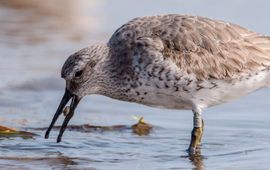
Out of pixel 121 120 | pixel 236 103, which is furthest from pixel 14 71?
pixel 236 103

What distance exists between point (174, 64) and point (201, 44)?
49 cm

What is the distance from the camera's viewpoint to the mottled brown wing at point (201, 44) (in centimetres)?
1121

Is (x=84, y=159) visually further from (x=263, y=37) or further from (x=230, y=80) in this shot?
(x=263, y=37)

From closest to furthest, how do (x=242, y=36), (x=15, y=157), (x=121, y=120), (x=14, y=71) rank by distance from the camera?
(x=15, y=157)
(x=242, y=36)
(x=121, y=120)
(x=14, y=71)

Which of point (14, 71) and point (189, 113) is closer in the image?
point (189, 113)

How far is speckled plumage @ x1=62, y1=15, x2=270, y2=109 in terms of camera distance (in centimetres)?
1106

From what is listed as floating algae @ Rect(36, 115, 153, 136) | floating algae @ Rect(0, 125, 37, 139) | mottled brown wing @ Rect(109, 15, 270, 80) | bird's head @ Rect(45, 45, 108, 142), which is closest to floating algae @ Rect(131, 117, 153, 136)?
floating algae @ Rect(36, 115, 153, 136)

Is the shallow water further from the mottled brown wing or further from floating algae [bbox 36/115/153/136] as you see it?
the mottled brown wing

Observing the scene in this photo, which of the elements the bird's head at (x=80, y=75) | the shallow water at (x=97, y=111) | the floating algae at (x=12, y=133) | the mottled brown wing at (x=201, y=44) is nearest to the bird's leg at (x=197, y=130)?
the shallow water at (x=97, y=111)

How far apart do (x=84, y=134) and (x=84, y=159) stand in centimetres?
100

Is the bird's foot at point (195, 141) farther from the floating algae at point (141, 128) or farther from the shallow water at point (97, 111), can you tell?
the floating algae at point (141, 128)

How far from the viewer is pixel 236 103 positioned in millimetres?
13125

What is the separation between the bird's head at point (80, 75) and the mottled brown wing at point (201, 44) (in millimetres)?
263

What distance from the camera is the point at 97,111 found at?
12930 millimetres
